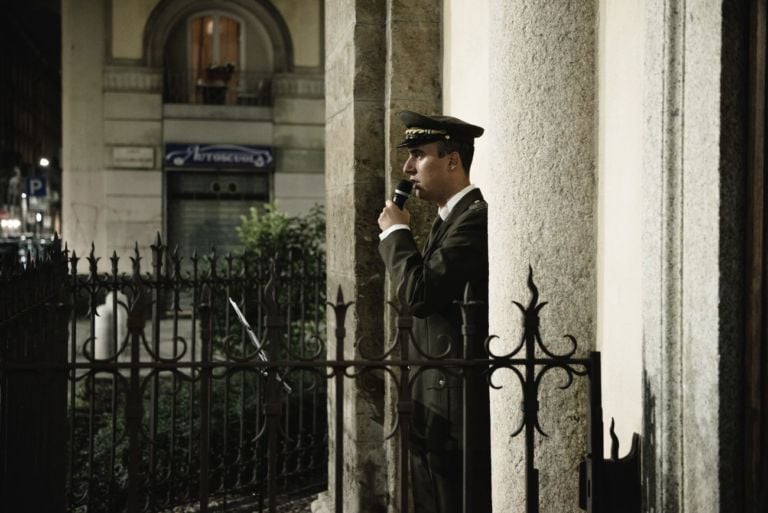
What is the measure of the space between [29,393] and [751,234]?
8.19 feet

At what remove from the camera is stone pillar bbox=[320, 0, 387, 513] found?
5148 millimetres

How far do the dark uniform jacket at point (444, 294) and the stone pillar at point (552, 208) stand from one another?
43 centimetres

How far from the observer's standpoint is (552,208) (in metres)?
3.28

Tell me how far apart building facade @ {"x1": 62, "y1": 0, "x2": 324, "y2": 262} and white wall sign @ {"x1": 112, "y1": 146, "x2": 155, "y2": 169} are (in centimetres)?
→ 2

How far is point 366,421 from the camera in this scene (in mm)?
5273

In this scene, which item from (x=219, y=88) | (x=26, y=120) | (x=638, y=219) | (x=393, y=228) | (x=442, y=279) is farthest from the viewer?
(x=26, y=120)

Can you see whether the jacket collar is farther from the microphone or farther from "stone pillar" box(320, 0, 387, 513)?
"stone pillar" box(320, 0, 387, 513)

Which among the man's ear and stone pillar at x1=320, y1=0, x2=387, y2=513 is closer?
the man's ear

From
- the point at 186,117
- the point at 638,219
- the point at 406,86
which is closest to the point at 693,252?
the point at 638,219

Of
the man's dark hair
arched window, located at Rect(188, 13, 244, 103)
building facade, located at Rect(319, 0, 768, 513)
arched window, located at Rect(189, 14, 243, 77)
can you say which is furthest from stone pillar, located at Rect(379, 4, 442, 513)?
arched window, located at Rect(189, 14, 243, 77)

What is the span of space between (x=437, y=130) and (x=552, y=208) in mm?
914

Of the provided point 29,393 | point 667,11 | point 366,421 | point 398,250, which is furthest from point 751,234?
point 366,421

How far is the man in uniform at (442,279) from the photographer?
3.79 m

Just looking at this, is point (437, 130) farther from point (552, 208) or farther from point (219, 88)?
point (219, 88)
